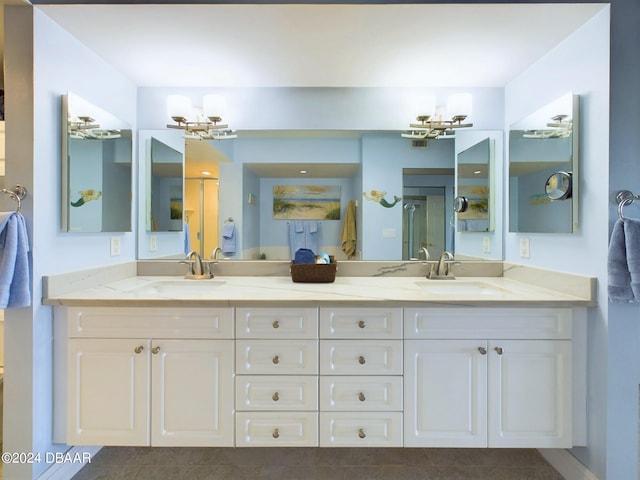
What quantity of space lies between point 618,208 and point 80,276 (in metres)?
2.35

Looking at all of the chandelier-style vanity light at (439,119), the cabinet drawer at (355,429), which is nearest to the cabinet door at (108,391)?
the cabinet drawer at (355,429)

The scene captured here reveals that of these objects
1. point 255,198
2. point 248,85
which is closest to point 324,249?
point 255,198

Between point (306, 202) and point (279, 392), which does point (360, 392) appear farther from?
point (306, 202)

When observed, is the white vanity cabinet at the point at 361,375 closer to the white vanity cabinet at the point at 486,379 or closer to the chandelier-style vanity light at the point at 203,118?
the white vanity cabinet at the point at 486,379

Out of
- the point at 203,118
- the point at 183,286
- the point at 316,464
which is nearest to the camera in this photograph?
the point at 316,464

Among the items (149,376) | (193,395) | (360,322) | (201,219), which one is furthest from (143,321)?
(360,322)

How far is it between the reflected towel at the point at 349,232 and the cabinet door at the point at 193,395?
37.7 inches

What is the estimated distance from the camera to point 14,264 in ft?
4.19

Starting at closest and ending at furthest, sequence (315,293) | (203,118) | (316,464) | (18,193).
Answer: (18,193) < (315,293) < (316,464) < (203,118)

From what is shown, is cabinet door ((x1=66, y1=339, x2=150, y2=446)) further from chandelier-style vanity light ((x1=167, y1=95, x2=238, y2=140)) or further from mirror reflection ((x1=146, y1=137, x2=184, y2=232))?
chandelier-style vanity light ((x1=167, y1=95, x2=238, y2=140))

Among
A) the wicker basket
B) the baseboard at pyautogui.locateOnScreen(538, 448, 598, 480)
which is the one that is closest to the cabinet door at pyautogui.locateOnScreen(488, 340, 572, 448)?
the baseboard at pyautogui.locateOnScreen(538, 448, 598, 480)

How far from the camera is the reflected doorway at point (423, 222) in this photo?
2.09m

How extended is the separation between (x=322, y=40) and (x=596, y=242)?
1499mm

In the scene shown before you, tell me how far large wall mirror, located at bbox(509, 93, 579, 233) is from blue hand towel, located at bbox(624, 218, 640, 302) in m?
0.23
